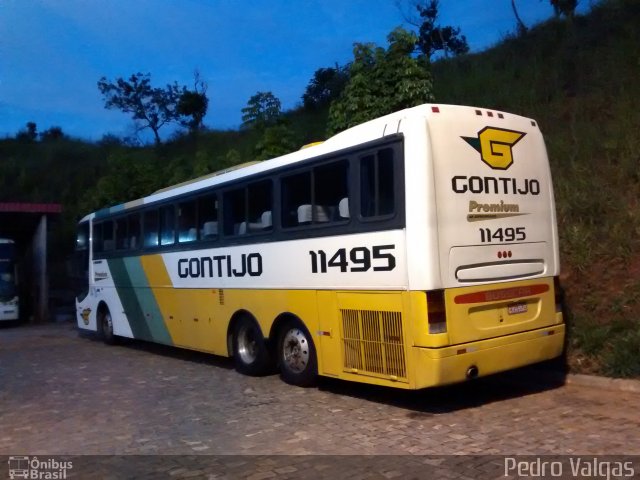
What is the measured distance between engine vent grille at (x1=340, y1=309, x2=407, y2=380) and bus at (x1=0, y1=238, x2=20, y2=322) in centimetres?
1796

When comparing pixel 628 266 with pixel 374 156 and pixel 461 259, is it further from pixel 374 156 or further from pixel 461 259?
pixel 374 156

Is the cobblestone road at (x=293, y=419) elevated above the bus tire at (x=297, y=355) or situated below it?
below

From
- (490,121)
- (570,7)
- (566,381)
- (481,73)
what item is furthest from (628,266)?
(570,7)

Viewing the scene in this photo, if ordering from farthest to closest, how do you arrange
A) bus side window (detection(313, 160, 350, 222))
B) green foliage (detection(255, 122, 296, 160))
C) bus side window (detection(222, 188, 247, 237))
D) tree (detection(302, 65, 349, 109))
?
tree (detection(302, 65, 349, 109)), green foliage (detection(255, 122, 296, 160)), bus side window (detection(222, 188, 247, 237)), bus side window (detection(313, 160, 350, 222))

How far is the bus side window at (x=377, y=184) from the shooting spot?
7.26m

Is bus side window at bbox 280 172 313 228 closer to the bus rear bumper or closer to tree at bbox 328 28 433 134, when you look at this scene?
the bus rear bumper

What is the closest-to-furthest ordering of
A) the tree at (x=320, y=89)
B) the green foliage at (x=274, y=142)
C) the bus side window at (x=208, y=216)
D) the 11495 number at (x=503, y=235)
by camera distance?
the 11495 number at (x=503, y=235) < the bus side window at (x=208, y=216) < the green foliage at (x=274, y=142) < the tree at (x=320, y=89)

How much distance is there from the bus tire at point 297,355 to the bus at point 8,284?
638 inches

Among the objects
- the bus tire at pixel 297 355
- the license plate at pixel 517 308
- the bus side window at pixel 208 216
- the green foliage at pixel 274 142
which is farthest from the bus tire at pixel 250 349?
the green foliage at pixel 274 142

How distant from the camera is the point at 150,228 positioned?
12617 millimetres

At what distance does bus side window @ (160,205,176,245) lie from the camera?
38.8 feet

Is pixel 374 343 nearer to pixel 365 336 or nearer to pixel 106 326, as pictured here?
pixel 365 336

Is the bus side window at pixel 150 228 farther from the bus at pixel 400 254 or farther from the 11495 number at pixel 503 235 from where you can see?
the 11495 number at pixel 503 235

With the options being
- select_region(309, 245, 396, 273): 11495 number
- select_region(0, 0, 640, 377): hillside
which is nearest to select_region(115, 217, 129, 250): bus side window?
select_region(0, 0, 640, 377): hillside
